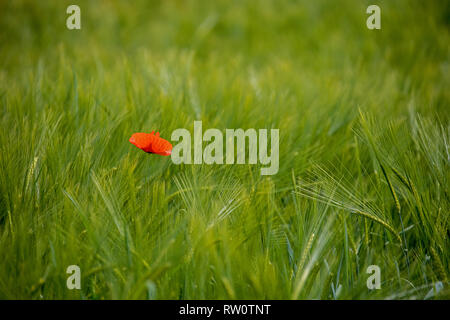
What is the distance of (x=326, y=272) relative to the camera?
62cm

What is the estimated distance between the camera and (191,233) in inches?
24.9

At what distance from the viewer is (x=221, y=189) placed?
728mm

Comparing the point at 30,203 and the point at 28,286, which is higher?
the point at 30,203

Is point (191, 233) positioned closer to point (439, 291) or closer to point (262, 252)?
point (262, 252)

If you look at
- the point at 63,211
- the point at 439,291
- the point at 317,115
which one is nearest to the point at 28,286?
the point at 63,211

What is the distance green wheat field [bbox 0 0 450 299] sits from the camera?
600mm

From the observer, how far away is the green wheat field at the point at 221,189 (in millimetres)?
600

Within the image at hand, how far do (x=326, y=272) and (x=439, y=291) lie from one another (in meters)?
0.18

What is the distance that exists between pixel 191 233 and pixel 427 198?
0.44m

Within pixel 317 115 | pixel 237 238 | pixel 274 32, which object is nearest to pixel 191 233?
pixel 237 238

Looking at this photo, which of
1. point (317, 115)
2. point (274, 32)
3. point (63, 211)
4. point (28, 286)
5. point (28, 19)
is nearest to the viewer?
point (28, 286)

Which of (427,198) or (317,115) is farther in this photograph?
(317,115)

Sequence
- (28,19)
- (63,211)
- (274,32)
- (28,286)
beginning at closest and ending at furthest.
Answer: (28,286)
(63,211)
(28,19)
(274,32)

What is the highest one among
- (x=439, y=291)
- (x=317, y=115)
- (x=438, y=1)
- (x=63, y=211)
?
(x=438, y=1)
